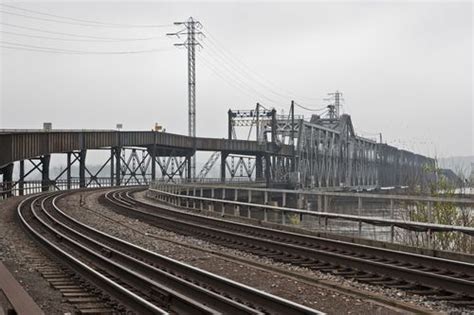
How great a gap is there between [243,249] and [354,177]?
387 ft

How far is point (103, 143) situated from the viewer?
6775cm

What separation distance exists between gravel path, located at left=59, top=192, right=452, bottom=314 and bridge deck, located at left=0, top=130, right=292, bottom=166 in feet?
91.3

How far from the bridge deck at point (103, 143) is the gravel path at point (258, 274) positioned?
27842 millimetres

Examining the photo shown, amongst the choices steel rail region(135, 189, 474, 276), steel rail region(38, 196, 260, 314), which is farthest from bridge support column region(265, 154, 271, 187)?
steel rail region(38, 196, 260, 314)

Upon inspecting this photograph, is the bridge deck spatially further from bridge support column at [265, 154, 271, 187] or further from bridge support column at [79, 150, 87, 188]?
bridge support column at [79, 150, 87, 188]

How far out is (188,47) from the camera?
72000mm

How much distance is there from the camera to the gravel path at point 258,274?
980cm

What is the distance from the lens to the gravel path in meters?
9.80

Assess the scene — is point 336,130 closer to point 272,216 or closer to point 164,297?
point 272,216

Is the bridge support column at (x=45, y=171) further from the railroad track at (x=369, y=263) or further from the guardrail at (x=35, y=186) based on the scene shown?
the railroad track at (x=369, y=263)

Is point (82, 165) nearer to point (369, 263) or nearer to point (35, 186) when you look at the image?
point (35, 186)

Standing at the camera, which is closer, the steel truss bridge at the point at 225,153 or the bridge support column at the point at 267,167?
the steel truss bridge at the point at 225,153

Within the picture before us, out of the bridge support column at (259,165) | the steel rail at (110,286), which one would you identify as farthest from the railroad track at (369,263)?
the bridge support column at (259,165)

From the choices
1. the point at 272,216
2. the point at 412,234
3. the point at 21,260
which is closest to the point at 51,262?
the point at 21,260
